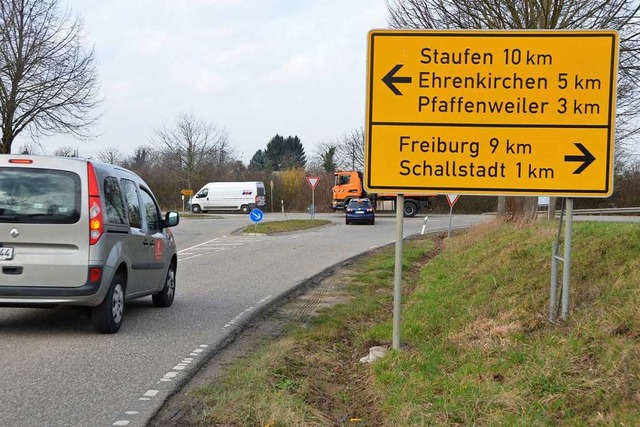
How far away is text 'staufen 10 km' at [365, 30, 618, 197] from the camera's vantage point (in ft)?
20.8

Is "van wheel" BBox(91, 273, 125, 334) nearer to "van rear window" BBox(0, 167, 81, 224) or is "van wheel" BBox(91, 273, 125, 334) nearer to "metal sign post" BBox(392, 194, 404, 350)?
"van rear window" BBox(0, 167, 81, 224)

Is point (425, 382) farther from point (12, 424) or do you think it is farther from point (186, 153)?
point (186, 153)

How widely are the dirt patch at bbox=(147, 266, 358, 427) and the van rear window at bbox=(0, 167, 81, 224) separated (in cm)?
218

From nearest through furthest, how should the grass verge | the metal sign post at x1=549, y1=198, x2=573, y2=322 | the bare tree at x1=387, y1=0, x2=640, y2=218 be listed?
1. the grass verge
2. the metal sign post at x1=549, y1=198, x2=573, y2=322
3. the bare tree at x1=387, y1=0, x2=640, y2=218

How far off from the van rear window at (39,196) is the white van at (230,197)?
4803 centimetres

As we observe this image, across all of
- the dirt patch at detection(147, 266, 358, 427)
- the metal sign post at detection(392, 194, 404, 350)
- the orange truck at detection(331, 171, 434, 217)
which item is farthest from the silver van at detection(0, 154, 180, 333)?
the orange truck at detection(331, 171, 434, 217)

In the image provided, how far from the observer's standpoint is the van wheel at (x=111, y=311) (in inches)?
299

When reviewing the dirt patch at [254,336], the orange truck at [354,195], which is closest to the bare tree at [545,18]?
the dirt patch at [254,336]

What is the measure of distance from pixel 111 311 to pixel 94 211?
1122mm

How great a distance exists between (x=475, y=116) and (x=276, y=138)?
111215 mm

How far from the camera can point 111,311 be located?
768cm

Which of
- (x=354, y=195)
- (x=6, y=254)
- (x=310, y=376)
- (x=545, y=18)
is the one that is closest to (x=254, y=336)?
(x=310, y=376)

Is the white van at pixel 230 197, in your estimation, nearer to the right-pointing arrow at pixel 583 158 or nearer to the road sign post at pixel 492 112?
the road sign post at pixel 492 112

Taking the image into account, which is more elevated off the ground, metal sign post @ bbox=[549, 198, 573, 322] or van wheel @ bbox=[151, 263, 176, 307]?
metal sign post @ bbox=[549, 198, 573, 322]
